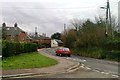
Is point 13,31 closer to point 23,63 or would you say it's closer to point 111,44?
point 111,44

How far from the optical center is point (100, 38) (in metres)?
42.9

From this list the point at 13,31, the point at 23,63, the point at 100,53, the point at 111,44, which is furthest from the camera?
the point at 13,31

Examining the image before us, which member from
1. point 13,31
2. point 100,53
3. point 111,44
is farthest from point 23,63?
point 13,31

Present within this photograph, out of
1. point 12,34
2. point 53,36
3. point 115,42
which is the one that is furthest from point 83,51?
point 53,36

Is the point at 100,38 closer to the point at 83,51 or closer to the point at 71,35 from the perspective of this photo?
the point at 83,51

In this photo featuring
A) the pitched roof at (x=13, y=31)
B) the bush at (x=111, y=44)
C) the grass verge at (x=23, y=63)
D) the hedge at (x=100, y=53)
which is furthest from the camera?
the pitched roof at (x=13, y=31)

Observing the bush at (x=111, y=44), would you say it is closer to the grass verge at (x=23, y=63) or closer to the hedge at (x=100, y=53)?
the hedge at (x=100, y=53)

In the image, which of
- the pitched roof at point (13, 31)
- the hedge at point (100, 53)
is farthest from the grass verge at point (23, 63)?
the pitched roof at point (13, 31)

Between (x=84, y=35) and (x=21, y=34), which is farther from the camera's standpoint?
(x=21, y=34)

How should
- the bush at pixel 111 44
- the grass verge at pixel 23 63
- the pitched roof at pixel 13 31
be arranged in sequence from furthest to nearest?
the pitched roof at pixel 13 31 < the bush at pixel 111 44 < the grass verge at pixel 23 63

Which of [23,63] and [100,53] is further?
[100,53]

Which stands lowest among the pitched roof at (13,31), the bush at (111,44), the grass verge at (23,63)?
the grass verge at (23,63)

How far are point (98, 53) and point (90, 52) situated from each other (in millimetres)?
3943

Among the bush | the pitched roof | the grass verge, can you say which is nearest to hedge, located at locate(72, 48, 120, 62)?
the bush
